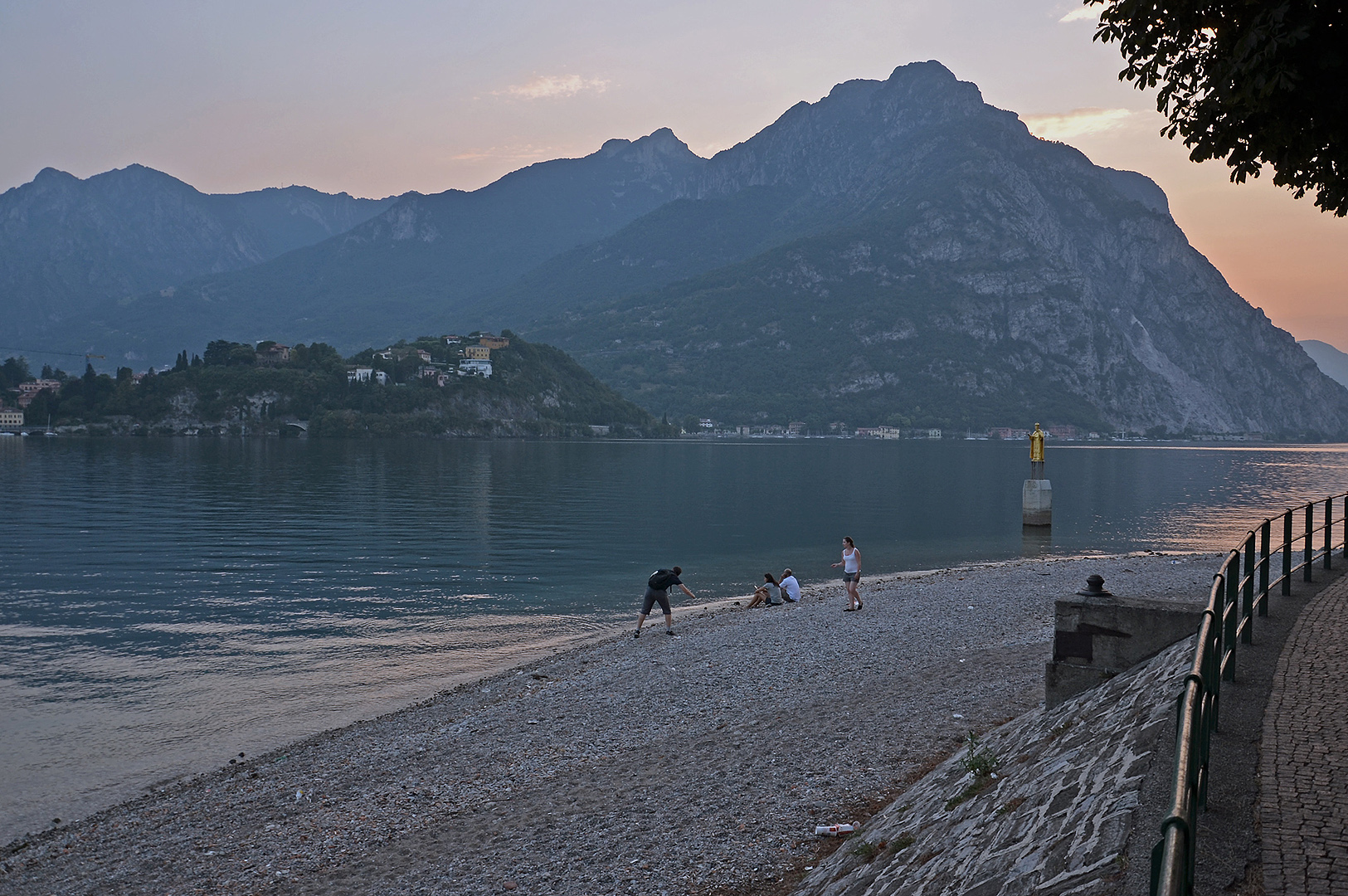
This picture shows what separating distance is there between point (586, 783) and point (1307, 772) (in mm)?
8689

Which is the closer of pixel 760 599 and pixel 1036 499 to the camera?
pixel 760 599

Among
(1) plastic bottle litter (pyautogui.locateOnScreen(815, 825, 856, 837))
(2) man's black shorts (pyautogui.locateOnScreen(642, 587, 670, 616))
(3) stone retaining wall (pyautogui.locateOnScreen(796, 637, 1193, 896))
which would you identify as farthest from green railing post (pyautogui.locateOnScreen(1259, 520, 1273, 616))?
(2) man's black shorts (pyautogui.locateOnScreen(642, 587, 670, 616))

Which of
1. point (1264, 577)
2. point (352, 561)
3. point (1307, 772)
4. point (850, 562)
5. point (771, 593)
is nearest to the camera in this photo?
point (1307, 772)

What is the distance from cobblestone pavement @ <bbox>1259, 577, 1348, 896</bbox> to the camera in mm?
4656

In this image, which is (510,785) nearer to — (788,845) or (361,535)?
(788,845)

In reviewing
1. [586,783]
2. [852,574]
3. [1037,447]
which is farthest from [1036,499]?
[586,783]

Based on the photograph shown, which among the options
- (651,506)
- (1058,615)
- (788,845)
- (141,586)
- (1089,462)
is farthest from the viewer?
(1089,462)

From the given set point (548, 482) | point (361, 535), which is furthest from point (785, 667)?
point (548, 482)

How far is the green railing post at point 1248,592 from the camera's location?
344 inches

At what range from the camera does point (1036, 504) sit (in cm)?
5634

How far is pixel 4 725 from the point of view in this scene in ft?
57.9

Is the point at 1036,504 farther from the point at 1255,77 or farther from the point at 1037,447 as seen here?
the point at 1255,77

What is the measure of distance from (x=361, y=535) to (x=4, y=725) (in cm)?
3274

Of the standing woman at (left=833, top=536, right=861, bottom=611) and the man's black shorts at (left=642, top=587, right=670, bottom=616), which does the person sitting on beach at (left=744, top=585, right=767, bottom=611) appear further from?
the man's black shorts at (left=642, top=587, right=670, bottom=616)
